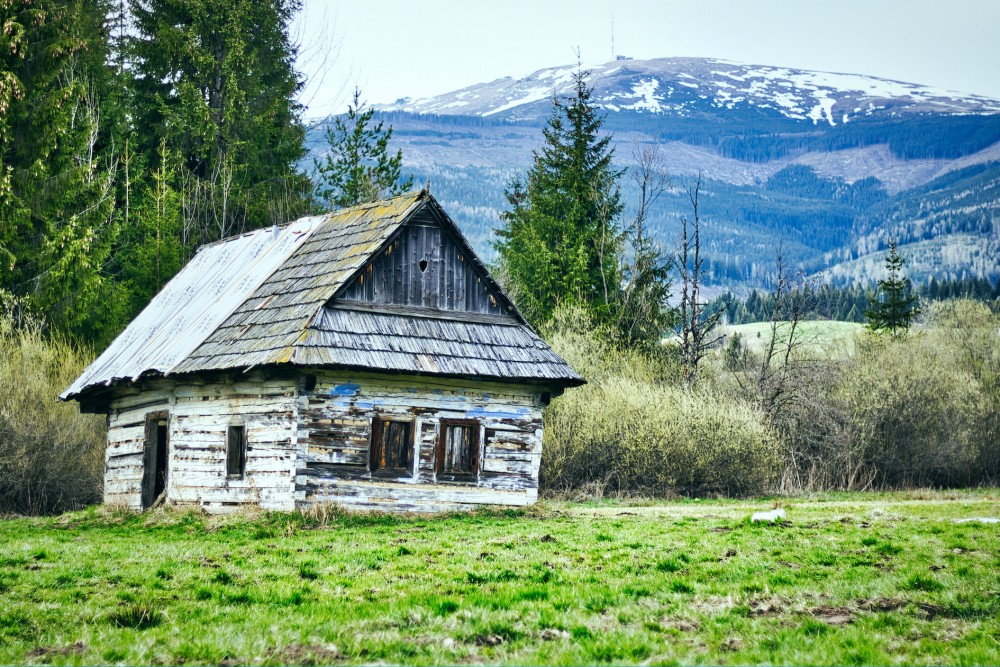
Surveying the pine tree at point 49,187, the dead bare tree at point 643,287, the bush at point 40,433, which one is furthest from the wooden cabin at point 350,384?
the dead bare tree at point 643,287

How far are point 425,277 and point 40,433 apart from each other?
10.4 m

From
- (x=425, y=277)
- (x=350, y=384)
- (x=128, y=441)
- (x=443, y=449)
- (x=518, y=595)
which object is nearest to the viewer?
(x=518, y=595)

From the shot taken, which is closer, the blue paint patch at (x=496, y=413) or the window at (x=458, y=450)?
the window at (x=458, y=450)

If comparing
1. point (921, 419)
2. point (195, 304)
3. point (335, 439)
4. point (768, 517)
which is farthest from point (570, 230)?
point (768, 517)

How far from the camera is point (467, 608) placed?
10.6m

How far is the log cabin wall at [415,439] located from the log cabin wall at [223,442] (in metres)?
0.40

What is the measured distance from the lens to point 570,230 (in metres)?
41.7

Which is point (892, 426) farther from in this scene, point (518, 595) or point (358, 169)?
point (518, 595)

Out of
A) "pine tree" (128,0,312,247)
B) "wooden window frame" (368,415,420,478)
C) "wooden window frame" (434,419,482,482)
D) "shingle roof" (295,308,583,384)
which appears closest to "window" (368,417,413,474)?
"wooden window frame" (368,415,420,478)

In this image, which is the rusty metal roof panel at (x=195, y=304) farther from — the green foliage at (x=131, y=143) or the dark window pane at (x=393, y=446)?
the dark window pane at (x=393, y=446)

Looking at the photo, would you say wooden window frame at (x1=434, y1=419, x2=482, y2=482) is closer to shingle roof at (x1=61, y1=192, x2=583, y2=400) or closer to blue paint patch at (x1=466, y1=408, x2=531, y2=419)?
blue paint patch at (x1=466, y1=408, x2=531, y2=419)

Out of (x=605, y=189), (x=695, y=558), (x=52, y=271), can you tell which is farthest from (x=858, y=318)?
(x=695, y=558)

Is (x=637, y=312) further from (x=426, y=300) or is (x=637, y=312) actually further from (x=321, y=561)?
(x=321, y=561)

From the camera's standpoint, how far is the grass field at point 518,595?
895 centimetres
